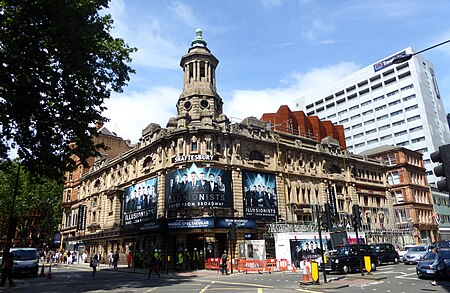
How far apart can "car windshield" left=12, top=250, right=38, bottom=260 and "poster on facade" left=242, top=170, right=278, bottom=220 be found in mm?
19427

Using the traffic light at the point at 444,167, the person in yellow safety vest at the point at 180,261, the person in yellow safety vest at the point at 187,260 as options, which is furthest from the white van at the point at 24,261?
the traffic light at the point at 444,167

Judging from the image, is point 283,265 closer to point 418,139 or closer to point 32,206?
point 32,206

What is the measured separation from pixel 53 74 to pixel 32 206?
168ft

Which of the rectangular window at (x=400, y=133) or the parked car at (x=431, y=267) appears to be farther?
the rectangular window at (x=400, y=133)

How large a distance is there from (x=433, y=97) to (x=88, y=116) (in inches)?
3791

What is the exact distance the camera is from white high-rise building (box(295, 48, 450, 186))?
280 ft

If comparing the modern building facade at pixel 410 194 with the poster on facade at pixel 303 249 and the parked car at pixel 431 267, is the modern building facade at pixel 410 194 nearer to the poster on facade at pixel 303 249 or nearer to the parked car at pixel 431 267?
the poster on facade at pixel 303 249

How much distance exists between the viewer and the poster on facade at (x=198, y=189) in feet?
107

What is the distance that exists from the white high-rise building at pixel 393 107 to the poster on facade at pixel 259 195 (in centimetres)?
5799

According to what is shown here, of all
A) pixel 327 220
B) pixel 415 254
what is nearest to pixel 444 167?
pixel 327 220

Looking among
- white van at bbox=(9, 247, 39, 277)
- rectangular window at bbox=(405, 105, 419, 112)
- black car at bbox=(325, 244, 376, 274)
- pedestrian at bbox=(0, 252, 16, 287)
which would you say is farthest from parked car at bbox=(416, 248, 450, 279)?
rectangular window at bbox=(405, 105, 419, 112)

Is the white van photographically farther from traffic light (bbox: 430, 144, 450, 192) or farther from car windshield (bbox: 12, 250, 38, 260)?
traffic light (bbox: 430, 144, 450, 192)

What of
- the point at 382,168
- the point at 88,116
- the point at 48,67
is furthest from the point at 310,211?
the point at 48,67

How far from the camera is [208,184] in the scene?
33.3 metres
